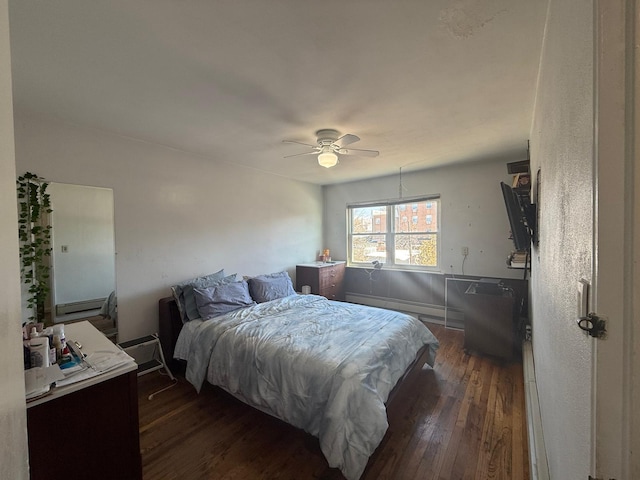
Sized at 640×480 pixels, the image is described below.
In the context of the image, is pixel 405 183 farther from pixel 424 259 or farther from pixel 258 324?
pixel 258 324

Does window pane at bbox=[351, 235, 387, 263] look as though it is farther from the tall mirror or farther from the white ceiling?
the tall mirror

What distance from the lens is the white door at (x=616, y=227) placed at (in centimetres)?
45

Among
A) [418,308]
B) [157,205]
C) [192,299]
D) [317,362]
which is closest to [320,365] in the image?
[317,362]

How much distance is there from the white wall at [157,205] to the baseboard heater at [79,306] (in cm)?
18

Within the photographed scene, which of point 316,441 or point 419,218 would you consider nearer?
point 316,441

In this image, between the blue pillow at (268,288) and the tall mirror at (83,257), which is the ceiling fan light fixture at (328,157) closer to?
the blue pillow at (268,288)

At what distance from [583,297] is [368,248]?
174 inches

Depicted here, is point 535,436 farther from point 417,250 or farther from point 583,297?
point 417,250

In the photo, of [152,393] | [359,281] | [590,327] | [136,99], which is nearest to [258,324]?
[152,393]

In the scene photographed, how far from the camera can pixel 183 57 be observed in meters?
1.46

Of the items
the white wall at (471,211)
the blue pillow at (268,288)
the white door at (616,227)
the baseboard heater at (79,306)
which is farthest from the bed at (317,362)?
the white wall at (471,211)

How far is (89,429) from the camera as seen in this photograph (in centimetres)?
122

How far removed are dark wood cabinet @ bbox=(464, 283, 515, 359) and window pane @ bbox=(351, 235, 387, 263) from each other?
184 centimetres

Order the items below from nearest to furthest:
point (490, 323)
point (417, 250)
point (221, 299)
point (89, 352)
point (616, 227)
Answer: point (616, 227) → point (89, 352) → point (221, 299) → point (490, 323) → point (417, 250)
